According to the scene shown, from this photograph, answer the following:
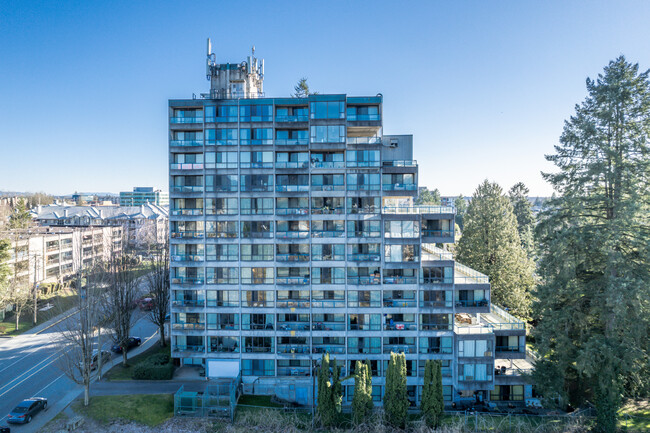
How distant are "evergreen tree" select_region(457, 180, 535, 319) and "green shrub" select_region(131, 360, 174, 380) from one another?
138 ft

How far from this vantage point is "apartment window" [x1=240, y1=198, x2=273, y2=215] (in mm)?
37938

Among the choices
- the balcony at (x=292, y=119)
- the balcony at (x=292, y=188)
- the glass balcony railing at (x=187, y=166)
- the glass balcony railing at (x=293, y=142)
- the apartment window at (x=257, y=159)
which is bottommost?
the balcony at (x=292, y=188)

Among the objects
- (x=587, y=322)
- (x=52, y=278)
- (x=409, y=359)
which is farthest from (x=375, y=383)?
(x=52, y=278)

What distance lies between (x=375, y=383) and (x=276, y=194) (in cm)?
2342

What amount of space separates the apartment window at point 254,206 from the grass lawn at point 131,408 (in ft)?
66.5

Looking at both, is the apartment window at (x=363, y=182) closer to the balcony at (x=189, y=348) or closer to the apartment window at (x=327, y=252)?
the apartment window at (x=327, y=252)

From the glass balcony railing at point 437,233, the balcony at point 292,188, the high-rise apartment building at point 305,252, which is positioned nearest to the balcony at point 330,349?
the high-rise apartment building at point 305,252

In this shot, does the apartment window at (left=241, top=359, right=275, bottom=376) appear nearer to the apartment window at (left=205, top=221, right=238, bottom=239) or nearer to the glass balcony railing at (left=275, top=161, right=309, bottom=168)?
the apartment window at (left=205, top=221, right=238, bottom=239)

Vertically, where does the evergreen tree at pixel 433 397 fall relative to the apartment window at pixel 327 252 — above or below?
below

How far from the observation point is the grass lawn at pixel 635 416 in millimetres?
27234

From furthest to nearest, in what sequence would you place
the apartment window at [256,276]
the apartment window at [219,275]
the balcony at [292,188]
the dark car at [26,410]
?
A: 1. the apartment window at [219,275]
2. the apartment window at [256,276]
3. the balcony at [292,188]
4. the dark car at [26,410]

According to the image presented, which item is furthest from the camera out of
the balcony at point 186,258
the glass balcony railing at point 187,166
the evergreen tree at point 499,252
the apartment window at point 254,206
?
the evergreen tree at point 499,252

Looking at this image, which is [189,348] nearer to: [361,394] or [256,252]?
[256,252]

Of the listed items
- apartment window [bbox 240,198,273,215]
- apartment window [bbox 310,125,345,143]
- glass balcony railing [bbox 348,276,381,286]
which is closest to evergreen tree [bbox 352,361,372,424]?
glass balcony railing [bbox 348,276,381,286]
